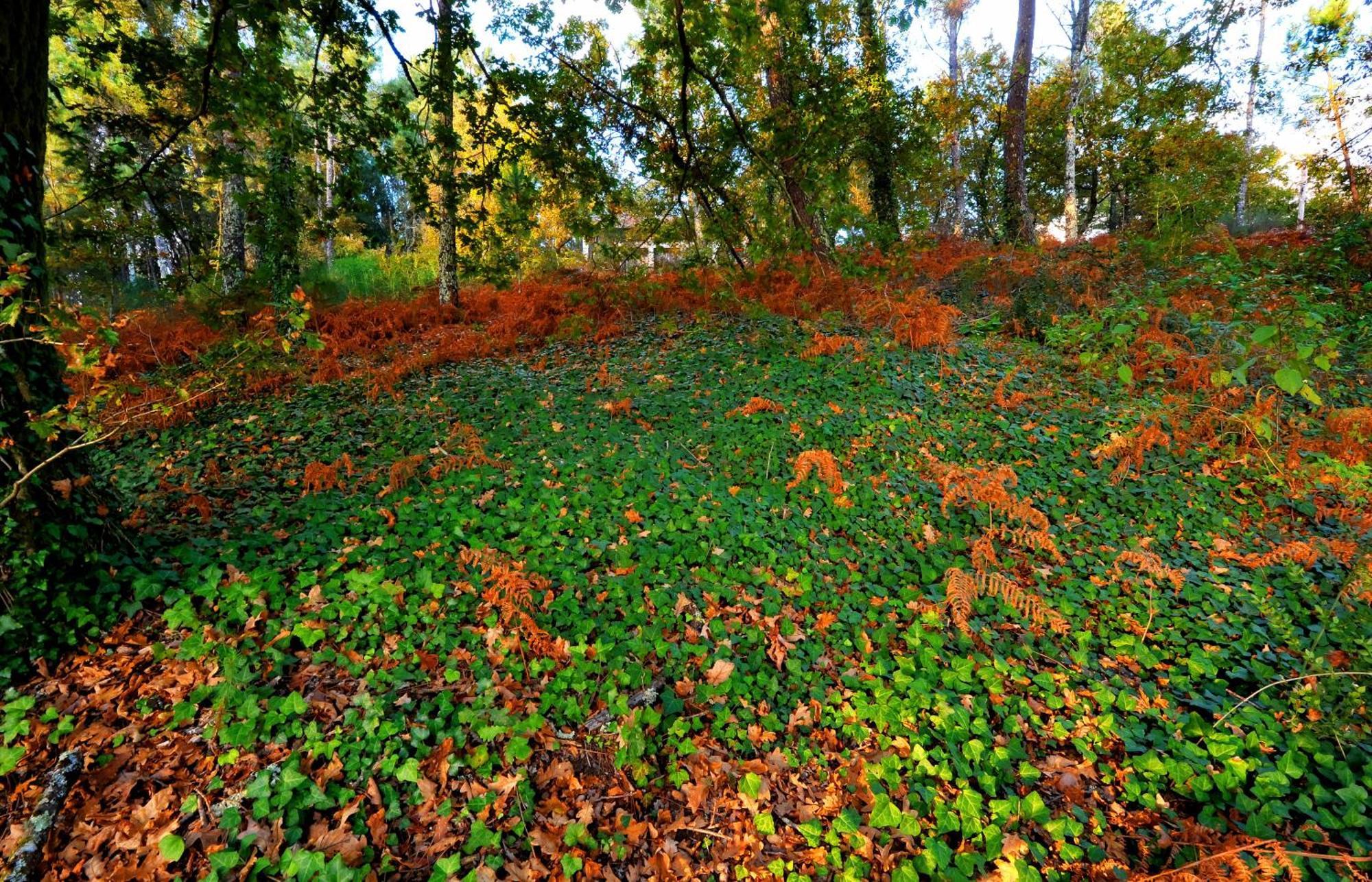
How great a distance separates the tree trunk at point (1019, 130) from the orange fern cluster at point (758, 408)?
9.63 meters

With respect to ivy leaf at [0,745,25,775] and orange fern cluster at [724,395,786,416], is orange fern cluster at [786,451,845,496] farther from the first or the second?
ivy leaf at [0,745,25,775]

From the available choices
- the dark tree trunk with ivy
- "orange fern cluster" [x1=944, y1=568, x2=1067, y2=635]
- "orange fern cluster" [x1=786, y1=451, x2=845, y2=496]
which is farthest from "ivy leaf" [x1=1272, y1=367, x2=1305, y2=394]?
the dark tree trunk with ivy

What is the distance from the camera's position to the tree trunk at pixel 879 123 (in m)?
7.68

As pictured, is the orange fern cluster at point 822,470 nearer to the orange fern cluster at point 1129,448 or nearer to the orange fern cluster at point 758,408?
the orange fern cluster at point 758,408

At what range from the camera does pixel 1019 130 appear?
11.2 metres

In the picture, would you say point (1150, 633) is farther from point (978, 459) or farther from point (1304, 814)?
point (978, 459)

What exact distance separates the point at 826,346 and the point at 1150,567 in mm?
4288

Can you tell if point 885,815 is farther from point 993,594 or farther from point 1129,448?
point 1129,448

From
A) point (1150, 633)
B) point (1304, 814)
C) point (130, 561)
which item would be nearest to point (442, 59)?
point (130, 561)

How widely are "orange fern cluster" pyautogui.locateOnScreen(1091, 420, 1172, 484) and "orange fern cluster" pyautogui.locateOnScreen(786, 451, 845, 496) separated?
106 inches

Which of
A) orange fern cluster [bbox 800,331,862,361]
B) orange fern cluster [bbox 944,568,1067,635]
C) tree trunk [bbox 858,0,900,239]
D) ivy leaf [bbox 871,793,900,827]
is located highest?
tree trunk [bbox 858,0,900,239]

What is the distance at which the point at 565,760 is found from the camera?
9.10ft

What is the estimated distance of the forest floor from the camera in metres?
2.45

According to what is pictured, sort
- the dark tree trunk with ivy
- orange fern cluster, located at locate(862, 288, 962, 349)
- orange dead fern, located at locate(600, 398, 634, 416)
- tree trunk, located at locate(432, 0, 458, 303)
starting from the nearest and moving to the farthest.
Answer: the dark tree trunk with ivy
tree trunk, located at locate(432, 0, 458, 303)
orange dead fern, located at locate(600, 398, 634, 416)
orange fern cluster, located at locate(862, 288, 962, 349)
